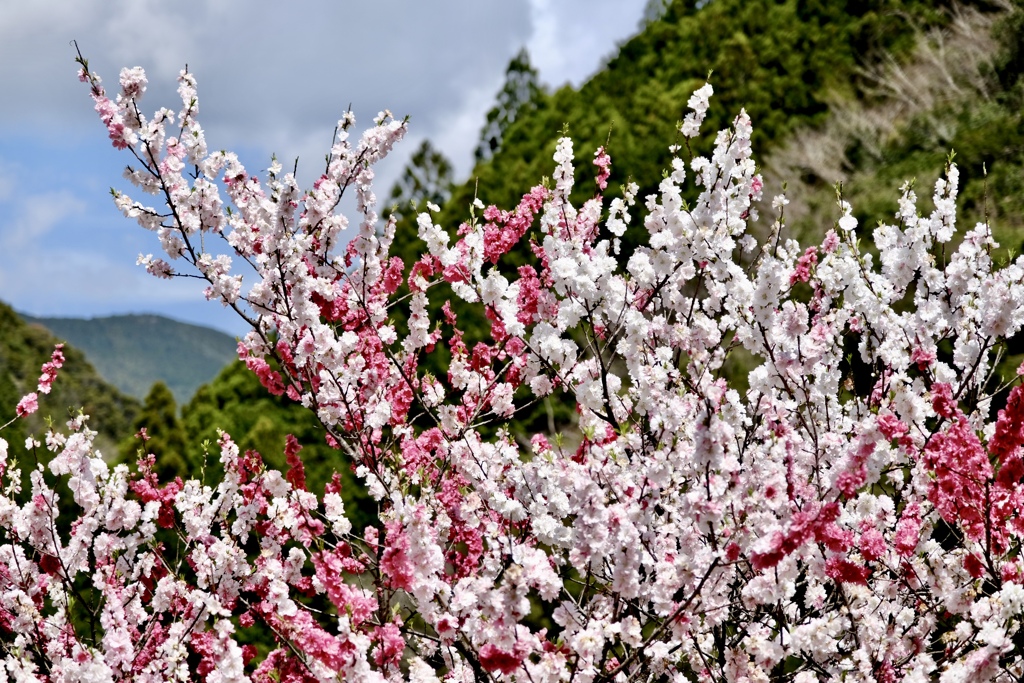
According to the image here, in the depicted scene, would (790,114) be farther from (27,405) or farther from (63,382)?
(63,382)

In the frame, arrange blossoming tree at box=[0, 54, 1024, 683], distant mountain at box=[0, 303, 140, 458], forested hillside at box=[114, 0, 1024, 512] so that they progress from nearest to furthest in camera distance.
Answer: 1. blossoming tree at box=[0, 54, 1024, 683]
2. forested hillside at box=[114, 0, 1024, 512]
3. distant mountain at box=[0, 303, 140, 458]

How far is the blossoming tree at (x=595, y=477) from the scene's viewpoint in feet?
11.0

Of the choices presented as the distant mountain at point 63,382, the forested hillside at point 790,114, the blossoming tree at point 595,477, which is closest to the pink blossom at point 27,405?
the blossoming tree at point 595,477

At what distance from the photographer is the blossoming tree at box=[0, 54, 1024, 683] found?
3.37m

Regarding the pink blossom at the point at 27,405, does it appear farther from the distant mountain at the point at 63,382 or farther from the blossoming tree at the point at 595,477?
the distant mountain at the point at 63,382

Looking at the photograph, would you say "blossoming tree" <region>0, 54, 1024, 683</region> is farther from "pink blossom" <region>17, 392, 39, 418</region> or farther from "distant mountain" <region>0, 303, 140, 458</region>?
"distant mountain" <region>0, 303, 140, 458</region>

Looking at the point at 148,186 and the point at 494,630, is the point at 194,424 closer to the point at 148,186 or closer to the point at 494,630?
the point at 148,186

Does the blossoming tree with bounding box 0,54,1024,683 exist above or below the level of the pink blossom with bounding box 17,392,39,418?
below

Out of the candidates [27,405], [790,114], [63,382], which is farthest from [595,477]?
[63,382]

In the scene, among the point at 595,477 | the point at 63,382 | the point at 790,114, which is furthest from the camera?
the point at 63,382

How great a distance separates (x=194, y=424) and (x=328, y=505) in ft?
45.7

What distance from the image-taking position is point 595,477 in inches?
157

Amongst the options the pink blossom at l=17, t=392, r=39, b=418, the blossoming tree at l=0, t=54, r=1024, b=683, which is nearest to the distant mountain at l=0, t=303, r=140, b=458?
the pink blossom at l=17, t=392, r=39, b=418

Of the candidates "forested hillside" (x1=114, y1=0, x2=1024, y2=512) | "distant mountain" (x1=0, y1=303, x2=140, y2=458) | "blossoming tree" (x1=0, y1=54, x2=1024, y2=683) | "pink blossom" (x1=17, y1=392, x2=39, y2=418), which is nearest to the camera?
"blossoming tree" (x1=0, y1=54, x2=1024, y2=683)
